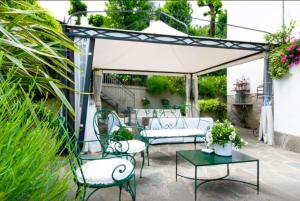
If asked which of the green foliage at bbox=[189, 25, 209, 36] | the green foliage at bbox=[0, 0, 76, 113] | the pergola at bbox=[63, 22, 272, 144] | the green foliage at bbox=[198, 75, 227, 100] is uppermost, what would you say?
the green foliage at bbox=[189, 25, 209, 36]

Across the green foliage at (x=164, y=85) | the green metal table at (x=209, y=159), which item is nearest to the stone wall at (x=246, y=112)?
the green foliage at (x=164, y=85)

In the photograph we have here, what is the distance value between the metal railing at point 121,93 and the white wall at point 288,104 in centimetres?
760

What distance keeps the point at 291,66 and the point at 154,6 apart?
1370 centimetres

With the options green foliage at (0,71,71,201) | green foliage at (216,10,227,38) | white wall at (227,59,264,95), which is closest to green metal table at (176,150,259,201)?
green foliage at (0,71,71,201)

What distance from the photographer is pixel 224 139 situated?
7.71 ft

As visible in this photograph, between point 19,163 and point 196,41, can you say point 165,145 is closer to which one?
point 196,41

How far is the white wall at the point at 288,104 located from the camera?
13.7 ft

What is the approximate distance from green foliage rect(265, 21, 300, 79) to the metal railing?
7.67m

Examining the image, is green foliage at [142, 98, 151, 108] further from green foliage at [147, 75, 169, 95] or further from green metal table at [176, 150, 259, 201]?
green metal table at [176, 150, 259, 201]

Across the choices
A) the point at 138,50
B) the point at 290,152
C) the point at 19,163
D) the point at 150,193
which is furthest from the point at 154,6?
the point at 19,163

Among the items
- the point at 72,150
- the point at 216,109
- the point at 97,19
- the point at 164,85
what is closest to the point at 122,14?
the point at 97,19

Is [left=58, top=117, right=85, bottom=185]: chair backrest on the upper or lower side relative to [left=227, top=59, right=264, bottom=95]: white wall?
lower

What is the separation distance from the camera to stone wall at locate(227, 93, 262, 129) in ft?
22.4

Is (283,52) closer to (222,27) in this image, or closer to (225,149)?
(225,149)
